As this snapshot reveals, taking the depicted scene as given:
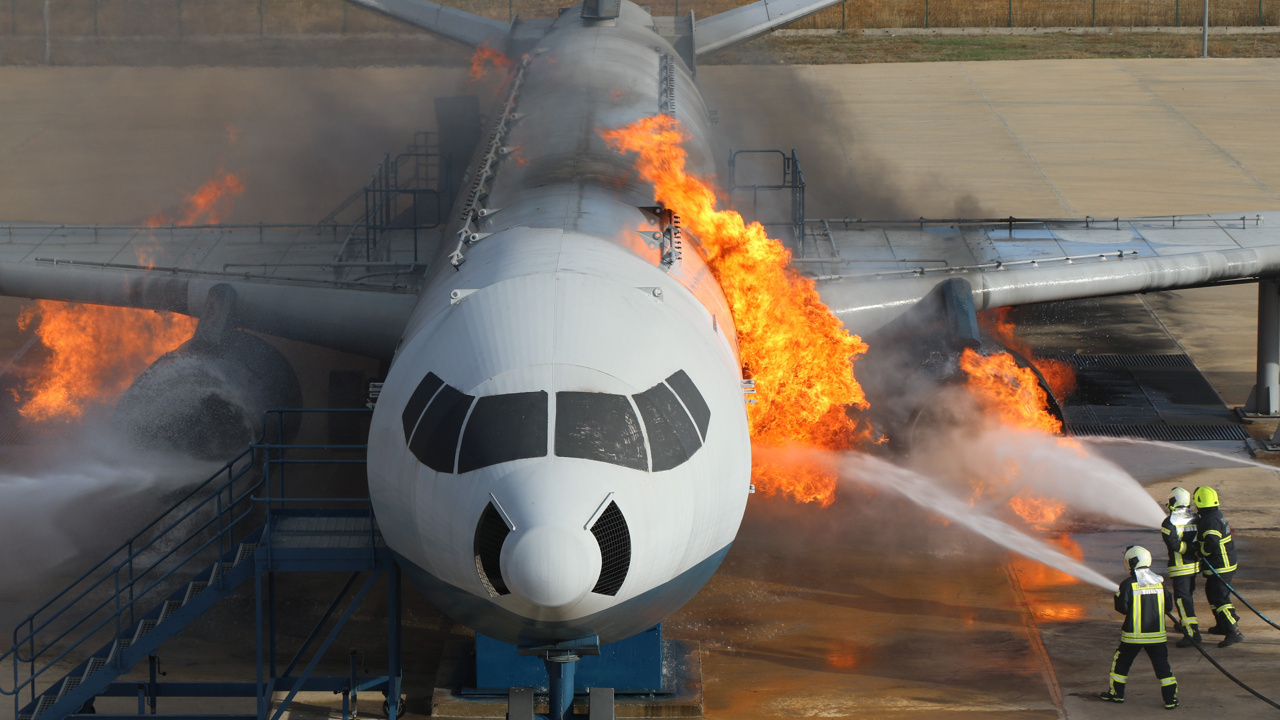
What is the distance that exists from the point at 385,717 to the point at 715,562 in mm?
5832

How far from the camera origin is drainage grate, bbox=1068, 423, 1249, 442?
26609mm

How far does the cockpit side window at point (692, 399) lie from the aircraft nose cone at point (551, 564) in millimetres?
2186

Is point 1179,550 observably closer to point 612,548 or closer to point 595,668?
point 595,668

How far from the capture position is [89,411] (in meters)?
28.1

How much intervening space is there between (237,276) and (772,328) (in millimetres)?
10302

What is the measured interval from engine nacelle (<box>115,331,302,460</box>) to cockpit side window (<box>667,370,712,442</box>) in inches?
448

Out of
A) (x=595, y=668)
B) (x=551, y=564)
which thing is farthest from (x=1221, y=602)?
(x=551, y=564)

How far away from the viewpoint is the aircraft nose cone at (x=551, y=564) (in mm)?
11664

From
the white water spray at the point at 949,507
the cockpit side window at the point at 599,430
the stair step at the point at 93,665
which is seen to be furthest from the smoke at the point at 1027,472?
the stair step at the point at 93,665

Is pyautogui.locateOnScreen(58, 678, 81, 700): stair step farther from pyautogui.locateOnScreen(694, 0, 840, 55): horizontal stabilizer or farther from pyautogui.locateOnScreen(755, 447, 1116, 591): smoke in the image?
pyautogui.locateOnScreen(694, 0, 840, 55): horizontal stabilizer

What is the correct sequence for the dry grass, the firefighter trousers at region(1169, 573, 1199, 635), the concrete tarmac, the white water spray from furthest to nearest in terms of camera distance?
the dry grass < the white water spray < the firefighter trousers at region(1169, 573, 1199, 635) < the concrete tarmac

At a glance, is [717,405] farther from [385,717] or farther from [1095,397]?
[1095,397]

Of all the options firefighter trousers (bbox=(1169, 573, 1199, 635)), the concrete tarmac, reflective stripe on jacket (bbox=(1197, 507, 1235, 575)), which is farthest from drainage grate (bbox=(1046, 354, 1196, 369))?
firefighter trousers (bbox=(1169, 573, 1199, 635))

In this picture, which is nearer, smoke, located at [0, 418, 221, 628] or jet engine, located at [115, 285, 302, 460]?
smoke, located at [0, 418, 221, 628]
